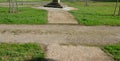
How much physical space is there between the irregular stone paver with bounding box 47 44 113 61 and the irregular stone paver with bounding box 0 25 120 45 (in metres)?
0.70

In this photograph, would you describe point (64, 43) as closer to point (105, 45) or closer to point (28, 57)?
point (105, 45)

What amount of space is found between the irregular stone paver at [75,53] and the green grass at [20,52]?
34 centimetres

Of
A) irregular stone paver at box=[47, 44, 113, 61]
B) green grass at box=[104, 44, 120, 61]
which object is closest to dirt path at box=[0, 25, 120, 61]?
irregular stone paver at box=[47, 44, 113, 61]

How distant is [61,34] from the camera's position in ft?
28.8

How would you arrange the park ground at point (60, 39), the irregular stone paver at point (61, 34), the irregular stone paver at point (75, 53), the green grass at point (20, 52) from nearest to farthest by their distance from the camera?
1. the green grass at point (20, 52)
2. the irregular stone paver at point (75, 53)
3. the park ground at point (60, 39)
4. the irregular stone paver at point (61, 34)

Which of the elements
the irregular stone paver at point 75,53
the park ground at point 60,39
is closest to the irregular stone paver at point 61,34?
the park ground at point 60,39

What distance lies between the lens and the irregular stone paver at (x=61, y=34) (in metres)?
7.82

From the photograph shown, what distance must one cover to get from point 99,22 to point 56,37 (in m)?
3.84

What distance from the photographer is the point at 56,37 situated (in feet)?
27.1

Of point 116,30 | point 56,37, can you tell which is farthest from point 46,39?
point 116,30

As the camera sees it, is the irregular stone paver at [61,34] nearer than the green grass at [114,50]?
No

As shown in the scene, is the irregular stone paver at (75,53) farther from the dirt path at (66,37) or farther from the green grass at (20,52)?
the green grass at (20,52)

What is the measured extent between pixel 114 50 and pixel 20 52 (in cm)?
285

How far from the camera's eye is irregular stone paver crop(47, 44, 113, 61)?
5.96 metres
